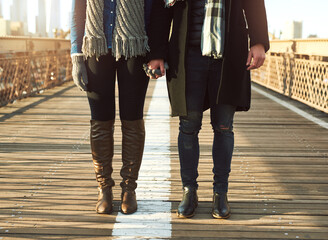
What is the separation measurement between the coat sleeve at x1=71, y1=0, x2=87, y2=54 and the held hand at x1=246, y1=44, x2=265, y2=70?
0.87 metres

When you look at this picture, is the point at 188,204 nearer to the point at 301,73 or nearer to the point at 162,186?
the point at 162,186

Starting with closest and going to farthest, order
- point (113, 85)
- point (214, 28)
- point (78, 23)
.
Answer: point (214, 28)
point (78, 23)
point (113, 85)

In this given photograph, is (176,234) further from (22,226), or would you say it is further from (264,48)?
(264,48)

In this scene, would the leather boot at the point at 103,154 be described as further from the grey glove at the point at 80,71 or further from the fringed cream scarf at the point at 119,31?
the fringed cream scarf at the point at 119,31

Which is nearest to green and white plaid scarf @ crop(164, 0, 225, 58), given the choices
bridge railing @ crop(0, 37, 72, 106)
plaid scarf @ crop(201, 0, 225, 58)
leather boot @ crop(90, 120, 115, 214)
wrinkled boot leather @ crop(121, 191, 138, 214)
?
plaid scarf @ crop(201, 0, 225, 58)

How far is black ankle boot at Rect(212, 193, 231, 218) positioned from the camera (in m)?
2.23

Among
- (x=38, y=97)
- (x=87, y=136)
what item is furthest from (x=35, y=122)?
(x=38, y=97)

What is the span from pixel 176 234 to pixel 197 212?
0.95ft

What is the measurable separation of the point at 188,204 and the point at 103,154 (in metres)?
0.54

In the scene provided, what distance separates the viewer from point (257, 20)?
206 cm

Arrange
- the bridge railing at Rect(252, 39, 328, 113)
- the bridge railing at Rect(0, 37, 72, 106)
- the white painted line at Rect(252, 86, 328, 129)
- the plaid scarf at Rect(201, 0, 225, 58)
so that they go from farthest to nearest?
the bridge railing at Rect(0, 37, 72, 106), the bridge railing at Rect(252, 39, 328, 113), the white painted line at Rect(252, 86, 328, 129), the plaid scarf at Rect(201, 0, 225, 58)

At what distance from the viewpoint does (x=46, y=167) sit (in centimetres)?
317

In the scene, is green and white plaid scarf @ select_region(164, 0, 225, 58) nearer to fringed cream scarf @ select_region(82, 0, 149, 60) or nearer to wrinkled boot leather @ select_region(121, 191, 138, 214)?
fringed cream scarf @ select_region(82, 0, 149, 60)

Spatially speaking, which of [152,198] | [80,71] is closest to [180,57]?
[80,71]
